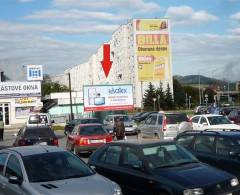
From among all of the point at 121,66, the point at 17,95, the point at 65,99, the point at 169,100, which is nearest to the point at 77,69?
the point at 121,66

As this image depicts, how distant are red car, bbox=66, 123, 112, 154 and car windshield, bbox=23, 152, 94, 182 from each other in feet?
39.5

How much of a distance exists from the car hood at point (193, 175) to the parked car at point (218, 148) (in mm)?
1677

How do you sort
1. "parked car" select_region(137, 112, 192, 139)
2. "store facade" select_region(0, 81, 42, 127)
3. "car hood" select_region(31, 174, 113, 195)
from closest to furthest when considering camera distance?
"car hood" select_region(31, 174, 113, 195) → "parked car" select_region(137, 112, 192, 139) → "store facade" select_region(0, 81, 42, 127)

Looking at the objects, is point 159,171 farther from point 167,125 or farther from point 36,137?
point 167,125

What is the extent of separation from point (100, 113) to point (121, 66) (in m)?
93.7

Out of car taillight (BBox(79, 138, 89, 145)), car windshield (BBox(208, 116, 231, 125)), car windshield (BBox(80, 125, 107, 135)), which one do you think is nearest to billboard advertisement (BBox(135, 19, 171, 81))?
car windshield (BBox(208, 116, 231, 125))

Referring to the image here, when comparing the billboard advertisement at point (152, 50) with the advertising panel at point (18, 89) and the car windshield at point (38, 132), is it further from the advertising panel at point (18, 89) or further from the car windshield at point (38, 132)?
the car windshield at point (38, 132)

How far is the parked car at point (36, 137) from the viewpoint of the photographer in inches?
823

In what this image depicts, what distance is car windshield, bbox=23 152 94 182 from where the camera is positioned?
8781 millimetres

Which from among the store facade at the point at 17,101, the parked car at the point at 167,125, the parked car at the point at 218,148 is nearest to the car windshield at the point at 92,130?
the parked car at the point at 167,125

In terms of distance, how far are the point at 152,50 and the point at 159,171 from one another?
431ft

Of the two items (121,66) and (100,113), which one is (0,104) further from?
(121,66)

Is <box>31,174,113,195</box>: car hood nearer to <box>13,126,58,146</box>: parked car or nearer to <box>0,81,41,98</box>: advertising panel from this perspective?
<box>13,126,58,146</box>: parked car

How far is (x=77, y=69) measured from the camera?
632 feet
